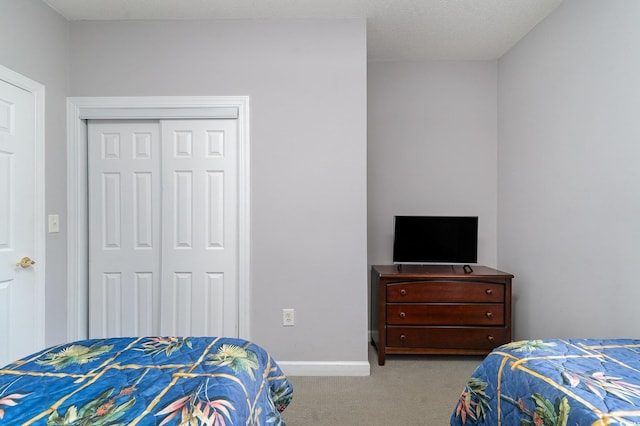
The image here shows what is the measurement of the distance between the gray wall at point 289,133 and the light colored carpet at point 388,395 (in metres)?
0.27

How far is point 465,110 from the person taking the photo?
11.8ft

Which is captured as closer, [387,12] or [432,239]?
[387,12]

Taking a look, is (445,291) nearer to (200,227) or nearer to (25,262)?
(200,227)

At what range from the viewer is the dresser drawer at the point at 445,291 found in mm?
2982

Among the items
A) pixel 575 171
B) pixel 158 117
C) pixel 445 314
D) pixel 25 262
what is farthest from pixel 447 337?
pixel 25 262

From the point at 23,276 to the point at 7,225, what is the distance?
0.36 m

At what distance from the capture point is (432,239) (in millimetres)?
3250

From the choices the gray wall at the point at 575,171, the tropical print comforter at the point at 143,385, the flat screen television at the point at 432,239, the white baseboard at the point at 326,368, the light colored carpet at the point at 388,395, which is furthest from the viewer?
the flat screen television at the point at 432,239

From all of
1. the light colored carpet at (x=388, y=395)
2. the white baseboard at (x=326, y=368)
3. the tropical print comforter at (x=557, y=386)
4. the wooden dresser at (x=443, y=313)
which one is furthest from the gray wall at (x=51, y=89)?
the tropical print comforter at (x=557, y=386)

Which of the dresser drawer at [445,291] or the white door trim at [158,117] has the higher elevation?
the white door trim at [158,117]

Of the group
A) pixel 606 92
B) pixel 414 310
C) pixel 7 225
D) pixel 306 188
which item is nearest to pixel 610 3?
pixel 606 92

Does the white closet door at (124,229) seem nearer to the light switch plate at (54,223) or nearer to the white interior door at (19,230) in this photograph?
the light switch plate at (54,223)

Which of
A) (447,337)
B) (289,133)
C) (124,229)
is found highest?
(289,133)

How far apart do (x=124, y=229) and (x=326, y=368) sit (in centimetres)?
192
